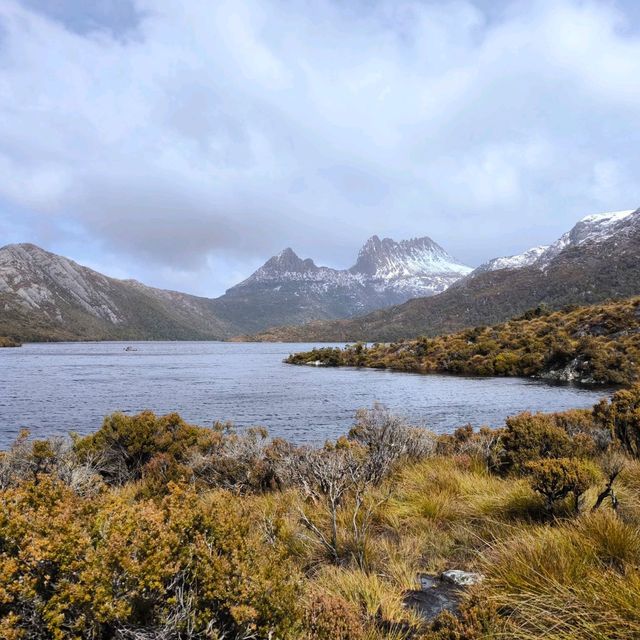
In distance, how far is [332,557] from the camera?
5711 mm

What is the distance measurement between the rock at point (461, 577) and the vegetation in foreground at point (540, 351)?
142 ft

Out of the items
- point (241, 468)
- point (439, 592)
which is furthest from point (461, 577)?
point (241, 468)

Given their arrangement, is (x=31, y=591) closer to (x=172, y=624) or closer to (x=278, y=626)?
(x=172, y=624)

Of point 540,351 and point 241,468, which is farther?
point 540,351

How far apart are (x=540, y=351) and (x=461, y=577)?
57.0 metres

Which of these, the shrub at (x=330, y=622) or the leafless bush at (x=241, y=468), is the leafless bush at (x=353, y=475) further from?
the shrub at (x=330, y=622)

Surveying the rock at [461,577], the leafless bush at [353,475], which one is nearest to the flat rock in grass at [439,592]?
the rock at [461,577]

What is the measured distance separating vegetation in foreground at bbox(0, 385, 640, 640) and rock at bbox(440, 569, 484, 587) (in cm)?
12

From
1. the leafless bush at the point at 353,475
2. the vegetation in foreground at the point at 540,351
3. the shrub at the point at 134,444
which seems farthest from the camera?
the vegetation in foreground at the point at 540,351

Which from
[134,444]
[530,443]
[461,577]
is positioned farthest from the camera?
[134,444]

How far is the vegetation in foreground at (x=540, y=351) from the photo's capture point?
44594mm

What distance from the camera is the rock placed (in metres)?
4.73

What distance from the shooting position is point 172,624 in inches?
108

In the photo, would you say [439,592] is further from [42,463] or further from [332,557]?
[42,463]
